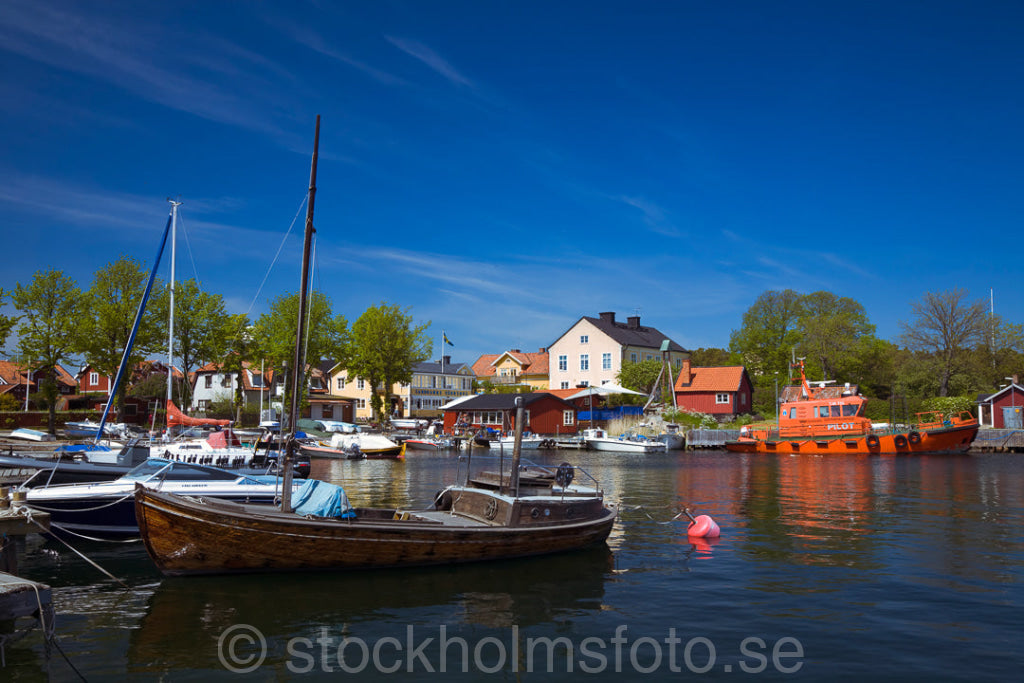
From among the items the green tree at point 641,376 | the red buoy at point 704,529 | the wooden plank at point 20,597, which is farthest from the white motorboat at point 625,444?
the wooden plank at point 20,597

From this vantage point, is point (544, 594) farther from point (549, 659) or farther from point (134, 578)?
point (134, 578)

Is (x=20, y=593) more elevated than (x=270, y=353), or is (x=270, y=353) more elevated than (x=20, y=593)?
(x=270, y=353)

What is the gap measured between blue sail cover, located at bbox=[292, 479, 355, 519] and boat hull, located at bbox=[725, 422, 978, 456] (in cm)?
4655

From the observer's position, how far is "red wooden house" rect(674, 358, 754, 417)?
7488cm

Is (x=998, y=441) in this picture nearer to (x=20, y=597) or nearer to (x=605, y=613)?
(x=605, y=613)

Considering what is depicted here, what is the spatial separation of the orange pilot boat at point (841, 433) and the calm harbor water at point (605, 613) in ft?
108

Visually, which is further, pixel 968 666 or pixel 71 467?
pixel 71 467

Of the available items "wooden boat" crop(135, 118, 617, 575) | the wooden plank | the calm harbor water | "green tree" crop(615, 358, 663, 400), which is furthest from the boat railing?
"green tree" crop(615, 358, 663, 400)

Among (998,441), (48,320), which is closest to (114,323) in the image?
(48,320)

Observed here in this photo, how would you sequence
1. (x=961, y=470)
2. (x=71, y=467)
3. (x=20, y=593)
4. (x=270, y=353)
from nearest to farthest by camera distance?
(x=20, y=593) → (x=71, y=467) → (x=961, y=470) → (x=270, y=353)

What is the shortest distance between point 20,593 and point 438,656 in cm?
540

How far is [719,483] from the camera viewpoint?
108ft

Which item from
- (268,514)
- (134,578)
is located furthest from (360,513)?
(134,578)

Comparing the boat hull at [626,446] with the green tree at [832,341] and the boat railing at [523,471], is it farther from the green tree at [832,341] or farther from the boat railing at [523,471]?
the green tree at [832,341]
